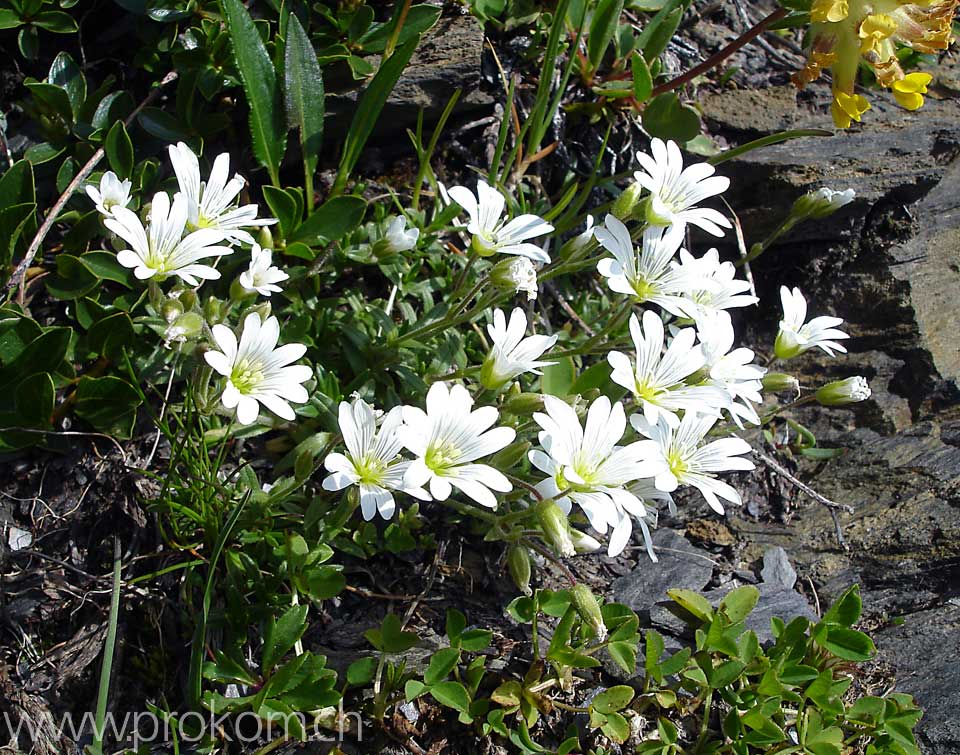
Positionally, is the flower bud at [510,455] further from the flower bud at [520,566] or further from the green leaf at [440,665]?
the green leaf at [440,665]

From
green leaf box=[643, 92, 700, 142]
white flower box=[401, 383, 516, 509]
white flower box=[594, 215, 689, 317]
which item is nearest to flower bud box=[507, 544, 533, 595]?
white flower box=[401, 383, 516, 509]

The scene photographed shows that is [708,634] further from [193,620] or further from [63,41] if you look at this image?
[63,41]

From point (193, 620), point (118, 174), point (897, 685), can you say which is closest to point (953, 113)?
point (897, 685)

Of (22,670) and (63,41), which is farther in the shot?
(63,41)

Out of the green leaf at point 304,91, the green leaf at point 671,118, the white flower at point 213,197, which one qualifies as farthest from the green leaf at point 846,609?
the green leaf at point 304,91

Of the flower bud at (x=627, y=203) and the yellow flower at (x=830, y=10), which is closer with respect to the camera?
the flower bud at (x=627, y=203)

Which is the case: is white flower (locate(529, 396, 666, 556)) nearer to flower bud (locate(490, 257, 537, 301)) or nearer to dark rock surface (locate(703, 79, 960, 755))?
flower bud (locate(490, 257, 537, 301))
